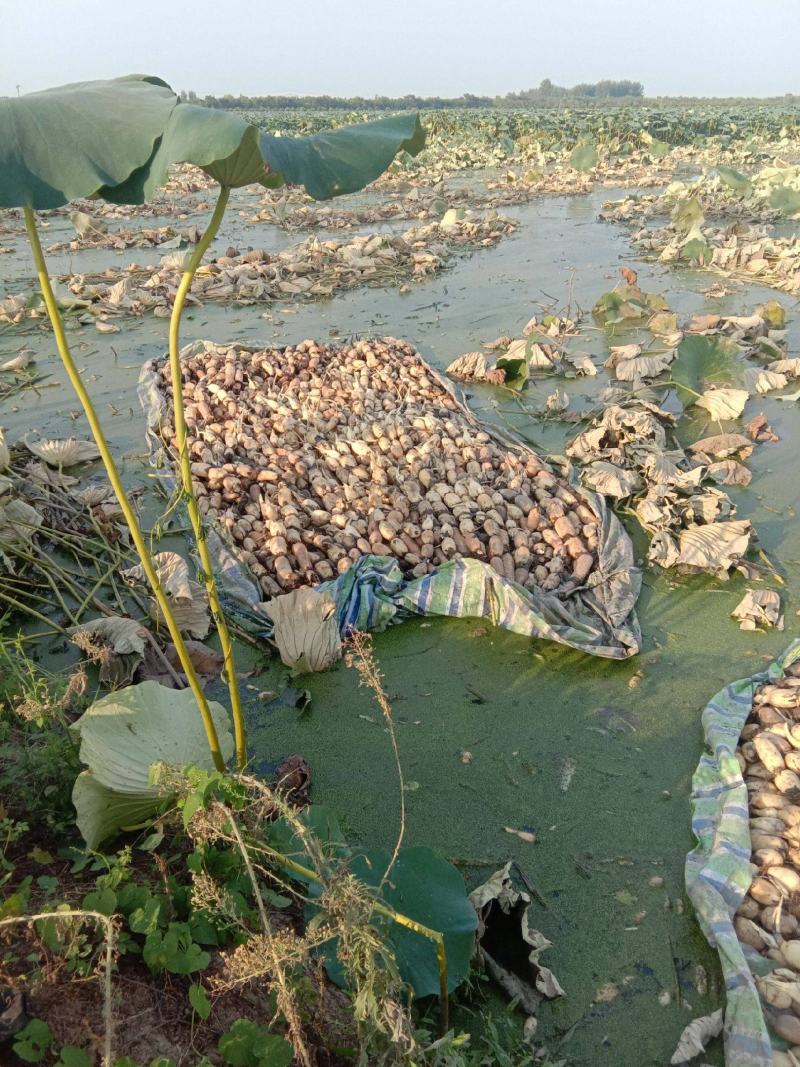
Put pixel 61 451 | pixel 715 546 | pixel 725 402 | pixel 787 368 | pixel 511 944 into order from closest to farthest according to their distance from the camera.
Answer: pixel 511 944 → pixel 715 546 → pixel 61 451 → pixel 725 402 → pixel 787 368

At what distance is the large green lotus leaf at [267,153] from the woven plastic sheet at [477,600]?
165cm

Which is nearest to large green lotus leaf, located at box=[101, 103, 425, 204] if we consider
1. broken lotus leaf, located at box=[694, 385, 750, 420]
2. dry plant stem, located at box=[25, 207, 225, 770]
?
dry plant stem, located at box=[25, 207, 225, 770]

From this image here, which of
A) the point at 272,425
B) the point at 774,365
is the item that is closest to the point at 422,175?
the point at 774,365

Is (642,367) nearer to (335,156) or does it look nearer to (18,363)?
(335,156)

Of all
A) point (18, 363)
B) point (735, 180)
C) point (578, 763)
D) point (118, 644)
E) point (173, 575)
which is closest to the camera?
point (578, 763)

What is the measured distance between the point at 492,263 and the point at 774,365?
12.7 ft

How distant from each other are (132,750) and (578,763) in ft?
4.15

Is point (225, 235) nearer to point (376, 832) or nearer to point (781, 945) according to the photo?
point (376, 832)

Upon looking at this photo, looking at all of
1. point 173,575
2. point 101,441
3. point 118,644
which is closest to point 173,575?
point 173,575

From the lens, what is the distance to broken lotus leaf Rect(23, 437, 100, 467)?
3.72m

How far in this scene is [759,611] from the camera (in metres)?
2.75

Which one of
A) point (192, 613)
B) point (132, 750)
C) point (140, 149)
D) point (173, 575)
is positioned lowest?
point (192, 613)

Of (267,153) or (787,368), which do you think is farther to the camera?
(787,368)

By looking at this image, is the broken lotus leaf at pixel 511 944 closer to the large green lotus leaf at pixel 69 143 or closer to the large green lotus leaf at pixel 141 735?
the large green lotus leaf at pixel 141 735
